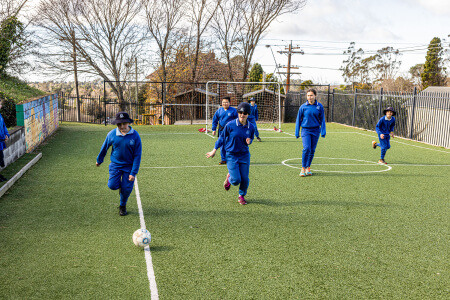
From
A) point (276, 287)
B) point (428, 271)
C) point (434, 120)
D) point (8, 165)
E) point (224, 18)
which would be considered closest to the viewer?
point (276, 287)

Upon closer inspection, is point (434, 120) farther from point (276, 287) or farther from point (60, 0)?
point (60, 0)

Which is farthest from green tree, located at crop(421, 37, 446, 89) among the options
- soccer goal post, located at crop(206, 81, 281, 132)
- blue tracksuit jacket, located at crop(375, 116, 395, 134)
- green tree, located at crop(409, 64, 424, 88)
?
blue tracksuit jacket, located at crop(375, 116, 395, 134)

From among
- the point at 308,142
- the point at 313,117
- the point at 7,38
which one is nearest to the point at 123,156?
the point at 308,142

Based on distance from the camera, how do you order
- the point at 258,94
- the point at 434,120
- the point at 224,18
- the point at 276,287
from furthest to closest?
1. the point at 224,18
2. the point at 258,94
3. the point at 434,120
4. the point at 276,287

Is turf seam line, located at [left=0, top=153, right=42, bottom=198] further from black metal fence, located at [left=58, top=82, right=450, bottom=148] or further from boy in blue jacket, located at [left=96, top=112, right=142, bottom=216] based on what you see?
black metal fence, located at [left=58, top=82, right=450, bottom=148]

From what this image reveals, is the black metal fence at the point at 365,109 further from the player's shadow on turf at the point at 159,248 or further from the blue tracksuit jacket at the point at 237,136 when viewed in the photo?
the player's shadow on turf at the point at 159,248

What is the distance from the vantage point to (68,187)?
8.63 metres

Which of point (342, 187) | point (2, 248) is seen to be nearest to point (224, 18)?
point (342, 187)

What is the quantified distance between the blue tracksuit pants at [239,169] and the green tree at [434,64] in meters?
53.5

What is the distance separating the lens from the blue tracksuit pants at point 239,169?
7312mm

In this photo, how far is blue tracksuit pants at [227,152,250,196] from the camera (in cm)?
731

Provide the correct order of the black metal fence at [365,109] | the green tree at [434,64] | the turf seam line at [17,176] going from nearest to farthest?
the turf seam line at [17,176] → the black metal fence at [365,109] → the green tree at [434,64]

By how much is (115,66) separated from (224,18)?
34.0ft

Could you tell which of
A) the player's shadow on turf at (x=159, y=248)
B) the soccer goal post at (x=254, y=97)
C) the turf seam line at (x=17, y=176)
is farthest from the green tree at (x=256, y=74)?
the player's shadow on turf at (x=159, y=248)
